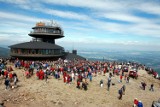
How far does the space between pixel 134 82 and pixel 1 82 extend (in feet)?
78.7

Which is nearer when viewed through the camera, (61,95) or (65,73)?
(61,95)

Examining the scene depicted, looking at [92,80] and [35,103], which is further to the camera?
[92,80]

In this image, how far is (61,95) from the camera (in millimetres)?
29250

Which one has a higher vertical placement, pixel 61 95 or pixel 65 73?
pixel 65 73

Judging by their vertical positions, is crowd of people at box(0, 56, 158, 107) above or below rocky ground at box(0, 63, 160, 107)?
above

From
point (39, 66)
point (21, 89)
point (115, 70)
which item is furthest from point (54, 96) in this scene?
point (115, 70)

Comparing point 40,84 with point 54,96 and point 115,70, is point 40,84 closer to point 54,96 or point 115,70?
point 54,96

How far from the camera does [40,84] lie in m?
31.9

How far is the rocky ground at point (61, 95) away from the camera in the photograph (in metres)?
27.1

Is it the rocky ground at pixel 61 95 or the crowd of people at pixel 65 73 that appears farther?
the crowd of people at pixel 65 73

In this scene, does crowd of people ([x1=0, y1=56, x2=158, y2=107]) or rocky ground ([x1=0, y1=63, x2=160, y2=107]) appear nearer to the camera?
rocky ground ([x1=0, y1=63, x2=160, y2=107])

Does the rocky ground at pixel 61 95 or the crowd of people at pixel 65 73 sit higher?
the crowd of people at pixel 65 73

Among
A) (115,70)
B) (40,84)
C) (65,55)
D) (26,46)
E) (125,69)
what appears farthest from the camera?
(65,55)

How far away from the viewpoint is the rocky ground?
27.1 meters
